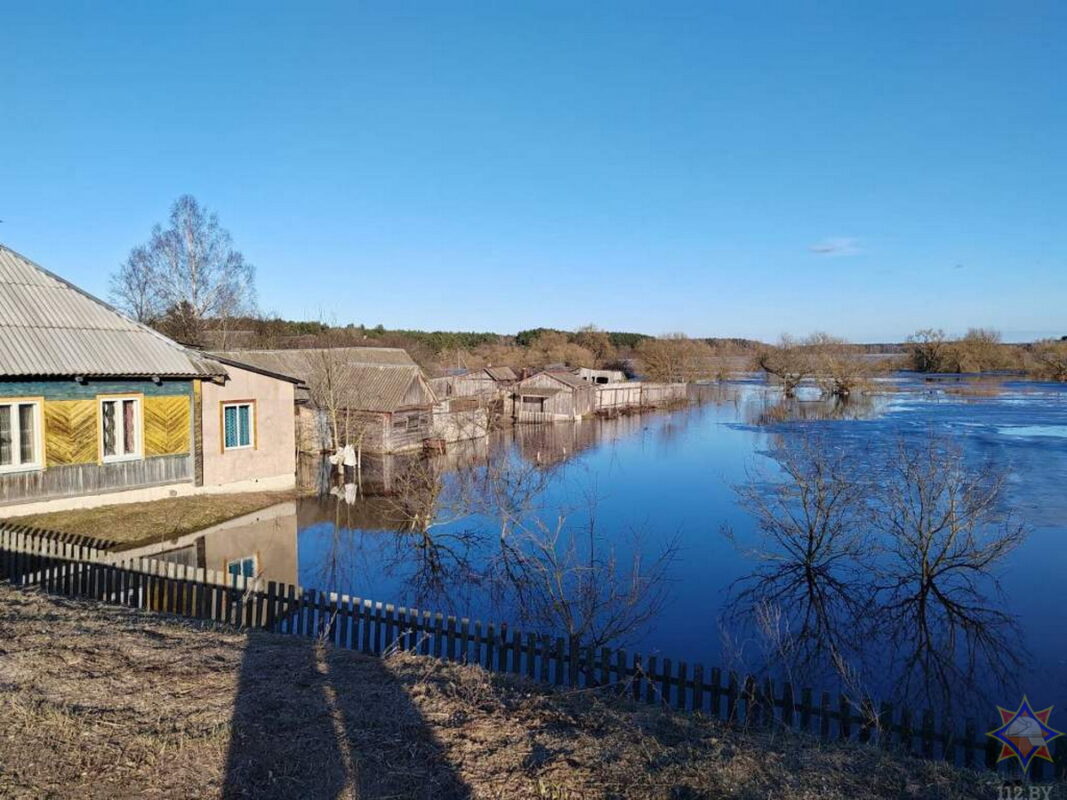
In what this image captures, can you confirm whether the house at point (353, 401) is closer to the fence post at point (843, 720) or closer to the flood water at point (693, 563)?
the flood water at point (693, 563)

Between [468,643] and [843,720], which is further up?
[843,720]

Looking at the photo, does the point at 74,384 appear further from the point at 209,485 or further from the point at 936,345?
the point at 936,345

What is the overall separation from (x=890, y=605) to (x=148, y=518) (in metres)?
16.6

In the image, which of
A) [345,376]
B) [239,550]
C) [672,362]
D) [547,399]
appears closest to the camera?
[239,550]

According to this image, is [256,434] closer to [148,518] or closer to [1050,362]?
[148,518]

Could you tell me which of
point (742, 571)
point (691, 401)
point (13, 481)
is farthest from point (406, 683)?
point (691, 401)

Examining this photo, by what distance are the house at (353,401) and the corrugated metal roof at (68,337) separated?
11.0 meters

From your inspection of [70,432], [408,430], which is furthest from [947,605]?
[408,430]

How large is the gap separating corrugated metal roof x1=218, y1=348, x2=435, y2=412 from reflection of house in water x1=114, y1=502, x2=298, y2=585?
42.9 feet

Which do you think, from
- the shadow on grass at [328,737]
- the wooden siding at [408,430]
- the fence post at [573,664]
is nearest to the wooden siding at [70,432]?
the shadow on grass at [328,737]

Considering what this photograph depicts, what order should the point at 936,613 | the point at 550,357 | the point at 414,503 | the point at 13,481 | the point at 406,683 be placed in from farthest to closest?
the point at 550,357 < the point at 414,503 < the point at 13,481 < the point at 936,613 < the point at 406,683

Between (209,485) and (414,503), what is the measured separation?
596 centimetres

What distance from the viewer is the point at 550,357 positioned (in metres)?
101

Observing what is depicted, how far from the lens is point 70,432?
1753 centimetres
